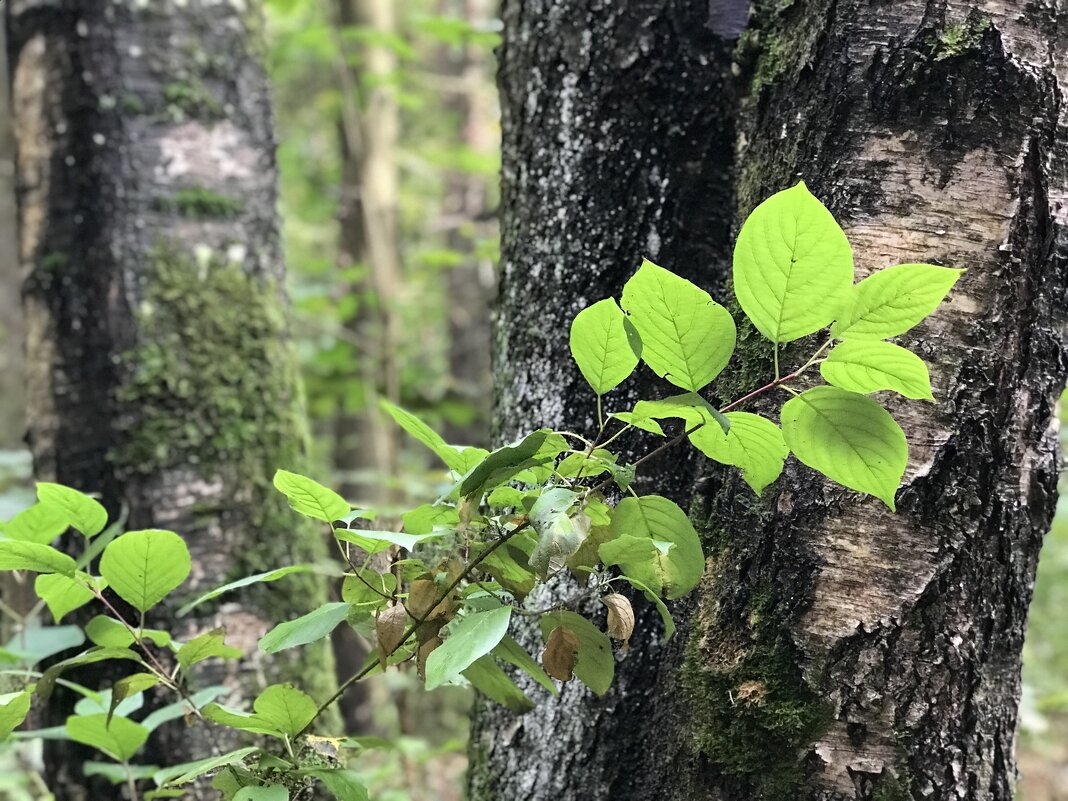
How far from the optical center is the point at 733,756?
32.4 inches

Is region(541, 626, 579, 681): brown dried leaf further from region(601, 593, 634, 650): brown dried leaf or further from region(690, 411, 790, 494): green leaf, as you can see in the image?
region(690, 411, 790, 494): green leaf

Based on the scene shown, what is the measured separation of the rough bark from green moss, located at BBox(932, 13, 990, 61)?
285 millimetres

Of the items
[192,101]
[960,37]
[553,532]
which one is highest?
[960,37]

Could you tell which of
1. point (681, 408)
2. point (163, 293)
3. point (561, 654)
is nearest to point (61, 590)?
point (561, 654)

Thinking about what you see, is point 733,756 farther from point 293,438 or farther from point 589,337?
point 293,438

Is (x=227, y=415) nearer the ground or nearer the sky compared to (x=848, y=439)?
nearer the ground

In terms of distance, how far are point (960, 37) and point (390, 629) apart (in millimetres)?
809

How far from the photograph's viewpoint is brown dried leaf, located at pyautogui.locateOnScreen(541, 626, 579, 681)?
708 millimetres

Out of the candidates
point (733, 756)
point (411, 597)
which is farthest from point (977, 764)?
point (411, 597)

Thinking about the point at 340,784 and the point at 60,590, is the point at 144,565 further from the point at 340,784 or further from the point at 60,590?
the point at 340,784

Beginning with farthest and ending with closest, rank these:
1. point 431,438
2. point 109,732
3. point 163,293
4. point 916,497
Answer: point 163,293 < point 109,732 < point 916,497 < point 431,438

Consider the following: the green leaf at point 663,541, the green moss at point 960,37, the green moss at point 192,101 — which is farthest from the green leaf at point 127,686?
the green moss at point 192,101

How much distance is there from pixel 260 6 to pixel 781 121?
147cm

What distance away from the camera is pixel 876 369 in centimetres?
60
